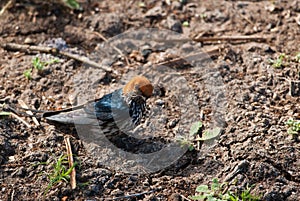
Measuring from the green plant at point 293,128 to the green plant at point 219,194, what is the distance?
2.13ft

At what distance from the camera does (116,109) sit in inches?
170

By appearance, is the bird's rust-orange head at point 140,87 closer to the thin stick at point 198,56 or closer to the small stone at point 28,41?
the thin stick at point 198,56

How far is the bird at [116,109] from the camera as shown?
4.24 metres

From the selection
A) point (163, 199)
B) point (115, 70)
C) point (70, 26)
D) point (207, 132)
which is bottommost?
point (163, 199)

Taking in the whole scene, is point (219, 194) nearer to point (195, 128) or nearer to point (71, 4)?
point (195, 128)

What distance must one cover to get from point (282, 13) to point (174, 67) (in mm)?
1386

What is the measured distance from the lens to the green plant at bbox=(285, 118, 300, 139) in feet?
13.3

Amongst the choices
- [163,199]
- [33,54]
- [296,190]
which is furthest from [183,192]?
[33,54]

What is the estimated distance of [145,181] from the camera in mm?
3855

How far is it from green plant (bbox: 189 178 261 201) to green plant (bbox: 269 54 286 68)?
4.86 feet

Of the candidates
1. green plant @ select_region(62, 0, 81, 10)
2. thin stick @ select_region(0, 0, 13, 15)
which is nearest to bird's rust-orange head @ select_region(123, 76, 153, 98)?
green plant @ select_region(62, 0, 81, 10)

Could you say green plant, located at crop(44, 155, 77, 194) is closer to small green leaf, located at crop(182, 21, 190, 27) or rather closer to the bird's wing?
the bird's wing

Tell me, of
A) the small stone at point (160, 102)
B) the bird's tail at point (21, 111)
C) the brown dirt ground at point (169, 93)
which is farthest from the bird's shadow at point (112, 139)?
the small stone at point (160, 102)

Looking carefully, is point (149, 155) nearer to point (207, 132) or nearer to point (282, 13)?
point (207, 132)
